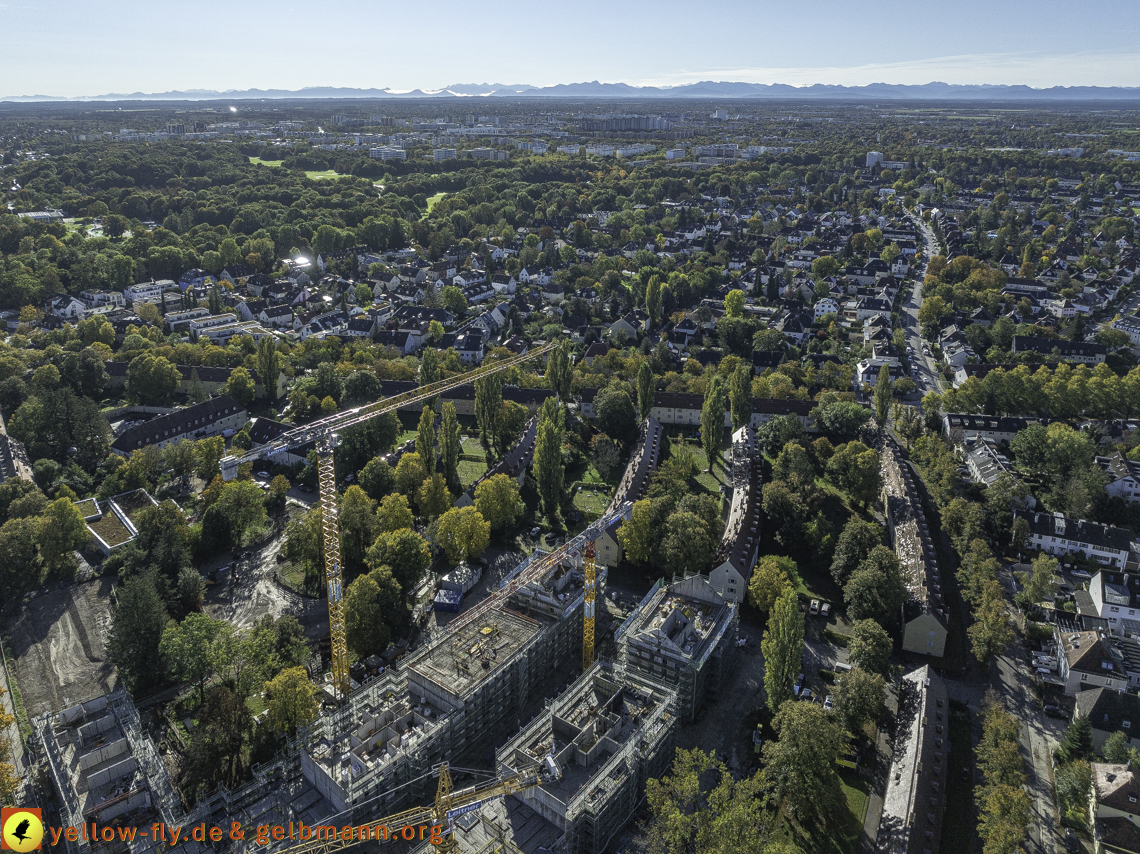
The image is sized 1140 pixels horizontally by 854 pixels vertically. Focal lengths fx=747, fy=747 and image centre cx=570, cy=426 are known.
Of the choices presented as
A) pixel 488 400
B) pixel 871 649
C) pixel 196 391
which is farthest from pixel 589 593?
pixel 196 391

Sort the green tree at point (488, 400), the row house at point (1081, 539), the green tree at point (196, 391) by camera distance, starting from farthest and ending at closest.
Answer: the green tree at point (196, 391) < the green tree at point (488, 400) < the row house at point (1081, 539)

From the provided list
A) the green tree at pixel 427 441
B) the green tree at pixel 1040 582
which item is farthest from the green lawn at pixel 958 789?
the green tree at pixel 427 441

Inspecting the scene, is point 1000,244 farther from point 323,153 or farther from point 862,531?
point 323,153

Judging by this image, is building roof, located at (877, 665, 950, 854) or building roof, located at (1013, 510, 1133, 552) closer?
building roof, located at (877, 665, 950, 854)

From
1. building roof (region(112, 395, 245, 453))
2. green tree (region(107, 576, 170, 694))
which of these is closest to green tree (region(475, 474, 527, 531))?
green tree (region(107, 576, 170, 694))

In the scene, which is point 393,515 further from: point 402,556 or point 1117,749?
point 1117,749

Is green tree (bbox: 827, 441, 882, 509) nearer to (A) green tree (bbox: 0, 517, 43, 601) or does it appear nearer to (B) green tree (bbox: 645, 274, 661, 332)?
(B) green tree (bbox: 645, 274, 661, 332)

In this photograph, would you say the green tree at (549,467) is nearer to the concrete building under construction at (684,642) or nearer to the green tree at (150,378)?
the concrete building under construction at (684,642)
